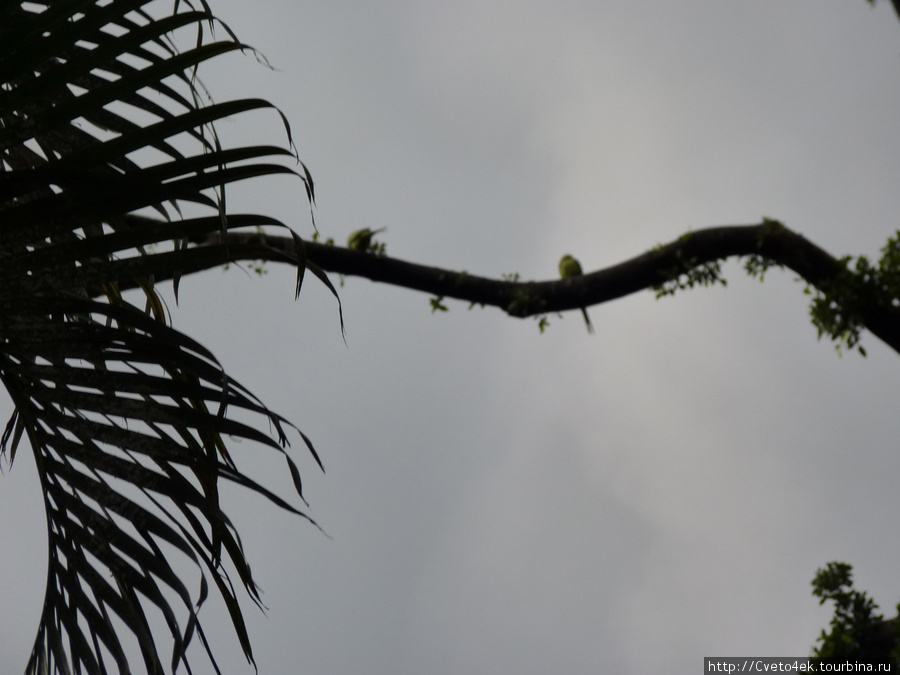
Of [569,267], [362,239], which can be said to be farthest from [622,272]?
[362,239]

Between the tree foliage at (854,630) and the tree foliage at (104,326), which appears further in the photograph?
the tree foliage at (854,630)

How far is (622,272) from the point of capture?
3123 mm

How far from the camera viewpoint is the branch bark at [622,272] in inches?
116

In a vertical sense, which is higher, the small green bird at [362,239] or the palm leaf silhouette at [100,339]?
the small green bird at [362,239]

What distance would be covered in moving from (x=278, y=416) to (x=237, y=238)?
2.17 m

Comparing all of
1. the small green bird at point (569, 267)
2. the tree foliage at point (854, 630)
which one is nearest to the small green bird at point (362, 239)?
the small green bird at point (569, 267)

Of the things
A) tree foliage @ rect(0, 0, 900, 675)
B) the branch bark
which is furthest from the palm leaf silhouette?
the branch bark

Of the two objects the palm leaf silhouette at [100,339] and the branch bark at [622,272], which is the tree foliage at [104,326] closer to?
the palm leaf silhouette at [100,339]

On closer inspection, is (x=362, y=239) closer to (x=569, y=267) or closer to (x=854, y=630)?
(x=569, y=267)

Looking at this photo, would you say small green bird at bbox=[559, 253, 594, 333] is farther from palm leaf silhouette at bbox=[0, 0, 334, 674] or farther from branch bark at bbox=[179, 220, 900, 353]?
palm leaf silhouette at bbox=[0, 0, 334, 674]

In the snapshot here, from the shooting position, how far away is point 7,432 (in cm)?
97

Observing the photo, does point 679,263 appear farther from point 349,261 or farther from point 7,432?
point 7,432

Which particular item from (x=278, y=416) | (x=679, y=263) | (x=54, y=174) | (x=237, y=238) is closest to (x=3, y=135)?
(x=54, y=174)

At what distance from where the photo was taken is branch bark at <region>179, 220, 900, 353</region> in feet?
9.68
